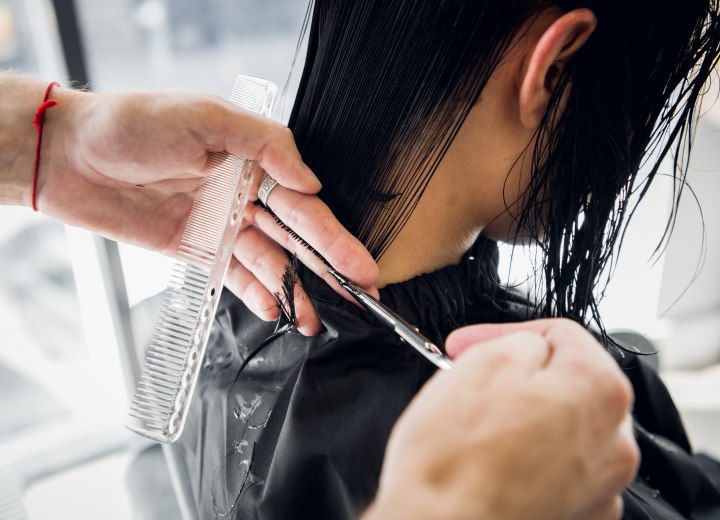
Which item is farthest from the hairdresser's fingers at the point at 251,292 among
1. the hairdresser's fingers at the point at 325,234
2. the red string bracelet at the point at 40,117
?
the red string bracelet at the point at 40,117

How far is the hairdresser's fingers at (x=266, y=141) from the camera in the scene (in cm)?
72

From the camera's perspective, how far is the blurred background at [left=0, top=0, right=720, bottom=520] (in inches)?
46.7

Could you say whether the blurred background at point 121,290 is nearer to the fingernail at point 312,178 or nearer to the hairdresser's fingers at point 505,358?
the fingernail at point 312,178

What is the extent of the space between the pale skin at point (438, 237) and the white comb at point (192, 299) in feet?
0.16

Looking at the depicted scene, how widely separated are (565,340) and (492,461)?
5.3 inches

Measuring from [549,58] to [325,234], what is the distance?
355 mm

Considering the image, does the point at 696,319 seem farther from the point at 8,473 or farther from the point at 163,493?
the point at 8,473

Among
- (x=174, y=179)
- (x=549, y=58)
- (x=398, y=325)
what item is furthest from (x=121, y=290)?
(x=549, y=58)

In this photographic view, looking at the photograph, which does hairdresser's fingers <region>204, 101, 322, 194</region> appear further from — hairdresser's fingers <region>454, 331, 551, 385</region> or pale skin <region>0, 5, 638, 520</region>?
hairdresser's fingers <region>454, 331, 551, 385</region>

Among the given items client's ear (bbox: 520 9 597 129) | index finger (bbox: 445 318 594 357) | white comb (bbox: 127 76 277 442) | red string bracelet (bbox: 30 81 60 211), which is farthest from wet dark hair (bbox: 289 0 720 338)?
red string bracelet (bbox: 30 81 60 211)

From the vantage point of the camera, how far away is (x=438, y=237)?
83 cm

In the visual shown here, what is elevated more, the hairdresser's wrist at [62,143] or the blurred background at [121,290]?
the hairdresser's wrist at [62,143]

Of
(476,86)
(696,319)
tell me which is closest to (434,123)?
(476,86)

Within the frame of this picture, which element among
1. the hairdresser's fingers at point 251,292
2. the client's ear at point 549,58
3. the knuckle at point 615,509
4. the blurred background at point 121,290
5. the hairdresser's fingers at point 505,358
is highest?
the client's ear at point 549,58
